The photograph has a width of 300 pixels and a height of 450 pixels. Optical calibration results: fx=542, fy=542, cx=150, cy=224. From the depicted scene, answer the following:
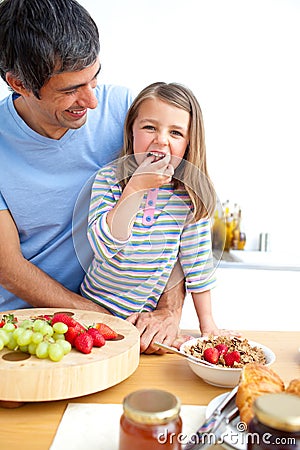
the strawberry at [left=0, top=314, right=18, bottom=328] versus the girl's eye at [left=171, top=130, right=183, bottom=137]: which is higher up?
the girl's eye at [left=171, top=130, right=183, bottom=137]

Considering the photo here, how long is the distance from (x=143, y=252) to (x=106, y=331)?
34 centimetres

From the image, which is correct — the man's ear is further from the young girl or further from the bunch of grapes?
the bunch of grapes

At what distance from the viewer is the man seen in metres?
1.29

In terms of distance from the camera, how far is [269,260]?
10.4ft

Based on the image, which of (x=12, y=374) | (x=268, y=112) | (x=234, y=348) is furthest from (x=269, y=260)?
(x=12, y=374)

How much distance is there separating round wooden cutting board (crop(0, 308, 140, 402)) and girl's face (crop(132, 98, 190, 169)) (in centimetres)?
→ 53

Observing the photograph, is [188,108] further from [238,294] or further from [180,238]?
[238,294]

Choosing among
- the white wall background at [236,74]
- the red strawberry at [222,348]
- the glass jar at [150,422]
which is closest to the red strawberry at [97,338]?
the red strawberry at [222,348]

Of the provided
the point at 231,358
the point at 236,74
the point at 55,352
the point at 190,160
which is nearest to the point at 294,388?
the point at 231,358

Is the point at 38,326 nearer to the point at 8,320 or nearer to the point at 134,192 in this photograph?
the point at 8,320

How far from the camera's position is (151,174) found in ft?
4.42

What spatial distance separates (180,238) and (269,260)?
70.3 inches

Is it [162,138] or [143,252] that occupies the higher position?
[162,138]

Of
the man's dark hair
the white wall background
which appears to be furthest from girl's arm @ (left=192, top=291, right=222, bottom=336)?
the white wall background
